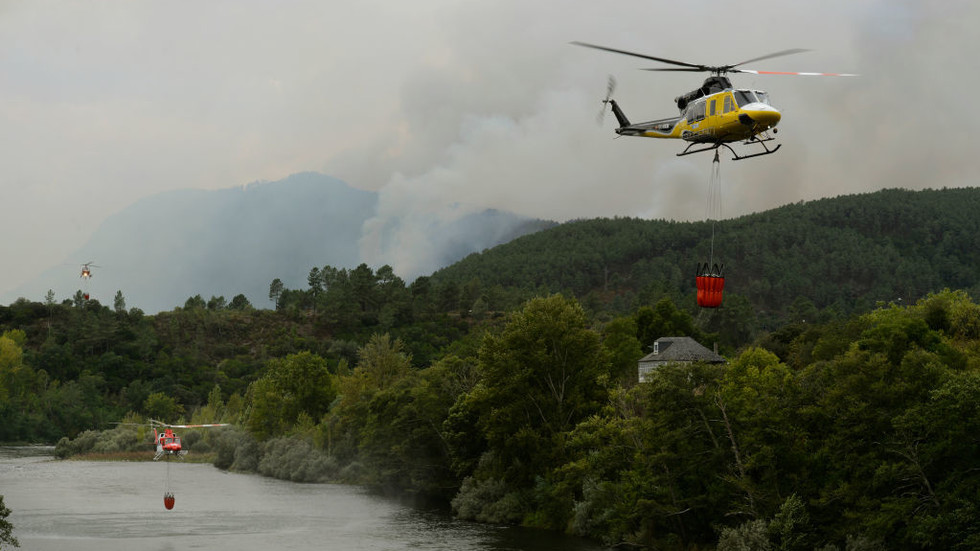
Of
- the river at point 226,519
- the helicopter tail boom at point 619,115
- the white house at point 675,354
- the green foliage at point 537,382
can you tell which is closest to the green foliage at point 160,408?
the river at point 226,519

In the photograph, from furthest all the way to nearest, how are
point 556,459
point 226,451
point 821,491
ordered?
1. point 226,451
2. point 556,459
3. point 821,491

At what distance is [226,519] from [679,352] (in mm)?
48981

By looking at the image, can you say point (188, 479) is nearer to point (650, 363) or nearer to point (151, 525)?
point (151, 525)

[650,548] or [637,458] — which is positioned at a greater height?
[637,458]

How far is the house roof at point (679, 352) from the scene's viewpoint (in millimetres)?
98925

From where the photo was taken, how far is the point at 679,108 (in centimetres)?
4438

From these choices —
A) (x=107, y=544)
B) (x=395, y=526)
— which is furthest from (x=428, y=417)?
(x=107, y=544)

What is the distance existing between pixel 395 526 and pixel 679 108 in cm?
4272

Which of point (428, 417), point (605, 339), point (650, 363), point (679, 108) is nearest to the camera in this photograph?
point (679, 108)

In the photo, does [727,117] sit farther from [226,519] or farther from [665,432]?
[226,519]

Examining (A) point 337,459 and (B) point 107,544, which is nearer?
(B) point 107,544

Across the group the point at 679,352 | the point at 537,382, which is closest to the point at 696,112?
the point at 537,382

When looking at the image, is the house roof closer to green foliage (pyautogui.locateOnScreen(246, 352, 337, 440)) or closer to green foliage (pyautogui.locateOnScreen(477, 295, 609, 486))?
green foliage (pyautogui.locateOnScreen(477, 295, 609, 486))

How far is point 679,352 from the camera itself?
10012cm
